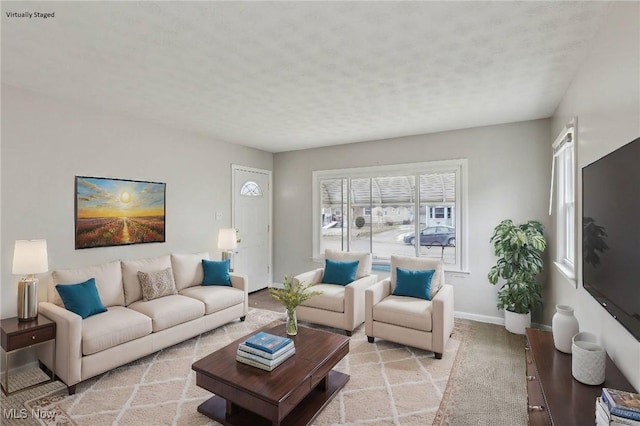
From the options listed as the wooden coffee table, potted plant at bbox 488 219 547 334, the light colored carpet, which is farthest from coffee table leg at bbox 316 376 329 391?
potted plant at bbox 488 219 547 334

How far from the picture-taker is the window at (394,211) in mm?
4688

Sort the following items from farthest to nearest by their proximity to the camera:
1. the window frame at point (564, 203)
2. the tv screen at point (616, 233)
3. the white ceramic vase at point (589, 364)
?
the window frame at point (564, 203) → the white ceramic vase at point (589, 364) → the tv screen at point (616, 233)

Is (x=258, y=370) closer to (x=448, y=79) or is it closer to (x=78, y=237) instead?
(x=78, y=237)

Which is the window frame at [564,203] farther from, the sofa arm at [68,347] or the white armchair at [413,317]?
the sofa arm at [68,347]

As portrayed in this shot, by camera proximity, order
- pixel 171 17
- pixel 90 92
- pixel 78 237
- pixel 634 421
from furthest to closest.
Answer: pixel 78 237 < pixel 90 92 < pixel 171 17 < pixel 634 421

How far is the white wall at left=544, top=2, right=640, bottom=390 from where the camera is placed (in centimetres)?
163

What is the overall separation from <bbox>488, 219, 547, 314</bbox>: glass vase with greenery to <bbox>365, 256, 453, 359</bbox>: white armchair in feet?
2.44

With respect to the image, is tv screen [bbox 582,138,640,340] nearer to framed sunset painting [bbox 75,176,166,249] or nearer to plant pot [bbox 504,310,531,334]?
plant pot [bbox 504,310,531,334]

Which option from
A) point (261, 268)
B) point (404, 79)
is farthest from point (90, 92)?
point (261, 268)

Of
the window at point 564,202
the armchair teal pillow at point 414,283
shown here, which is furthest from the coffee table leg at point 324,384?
the window at point 564,202

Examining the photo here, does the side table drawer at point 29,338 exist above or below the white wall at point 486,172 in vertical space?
below

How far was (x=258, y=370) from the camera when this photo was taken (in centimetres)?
235

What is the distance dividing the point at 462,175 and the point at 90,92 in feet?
14.7

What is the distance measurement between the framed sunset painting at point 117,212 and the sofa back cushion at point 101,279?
32cm
